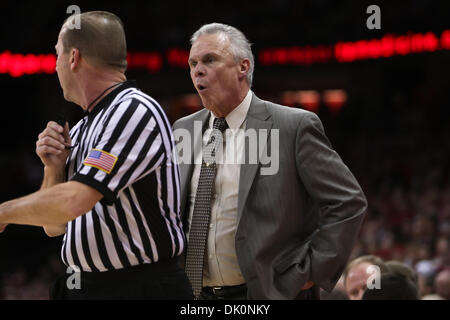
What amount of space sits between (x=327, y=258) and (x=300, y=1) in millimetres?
11729

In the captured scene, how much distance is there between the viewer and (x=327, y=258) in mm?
2598

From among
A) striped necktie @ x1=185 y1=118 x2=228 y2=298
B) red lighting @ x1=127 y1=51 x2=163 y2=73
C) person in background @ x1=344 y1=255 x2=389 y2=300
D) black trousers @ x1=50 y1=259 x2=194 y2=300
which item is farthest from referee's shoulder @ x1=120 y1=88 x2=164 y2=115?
red lighting @ x1=127 y1=51 x2=163 y2=73

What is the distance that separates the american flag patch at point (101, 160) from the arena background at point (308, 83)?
7.61 m

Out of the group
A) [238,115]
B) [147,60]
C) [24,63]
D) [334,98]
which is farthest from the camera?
[334,98]

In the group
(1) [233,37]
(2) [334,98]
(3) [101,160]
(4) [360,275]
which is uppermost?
(2) [334,98]

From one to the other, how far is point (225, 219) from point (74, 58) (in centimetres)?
94

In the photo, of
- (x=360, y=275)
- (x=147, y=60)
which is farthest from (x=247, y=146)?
(x=147, y=60)

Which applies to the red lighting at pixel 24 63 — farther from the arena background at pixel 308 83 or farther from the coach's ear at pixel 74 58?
the coach's ear at pixel 74 58

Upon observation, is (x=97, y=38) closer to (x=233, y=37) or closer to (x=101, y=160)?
(x=101, y=160)

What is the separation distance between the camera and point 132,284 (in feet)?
6.99

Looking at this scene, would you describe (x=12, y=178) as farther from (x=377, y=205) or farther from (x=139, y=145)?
(x=139, y=145)

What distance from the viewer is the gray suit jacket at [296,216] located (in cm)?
259

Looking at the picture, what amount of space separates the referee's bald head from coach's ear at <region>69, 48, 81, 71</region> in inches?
0.5

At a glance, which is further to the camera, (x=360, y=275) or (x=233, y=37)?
(x=360, y=275)
